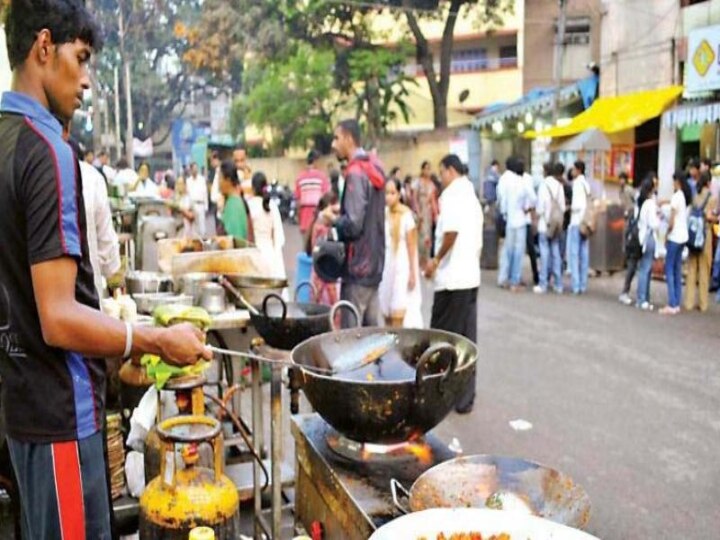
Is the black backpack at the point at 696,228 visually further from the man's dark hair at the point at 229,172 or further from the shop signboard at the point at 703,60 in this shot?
the man's dark hair at the point at 229,172

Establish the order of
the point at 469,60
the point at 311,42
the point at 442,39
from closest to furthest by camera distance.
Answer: the point at 442,39
the point at 311,42
the point at 469,60

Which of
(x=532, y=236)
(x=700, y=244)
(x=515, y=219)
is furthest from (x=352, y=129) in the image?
(x=532, y=236)

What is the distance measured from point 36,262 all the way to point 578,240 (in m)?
10.2

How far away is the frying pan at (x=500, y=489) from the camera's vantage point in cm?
243

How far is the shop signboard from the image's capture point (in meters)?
12.1

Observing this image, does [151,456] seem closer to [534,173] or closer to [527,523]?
[527,523]

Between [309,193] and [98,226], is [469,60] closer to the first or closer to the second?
[309,193]

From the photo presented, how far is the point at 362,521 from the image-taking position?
2461 mm

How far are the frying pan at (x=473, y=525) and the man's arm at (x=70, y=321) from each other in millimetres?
909

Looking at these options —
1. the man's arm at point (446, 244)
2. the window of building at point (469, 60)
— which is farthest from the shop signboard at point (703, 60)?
the window of building at point (469, 60)

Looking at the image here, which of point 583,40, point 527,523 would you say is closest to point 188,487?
point 527,523

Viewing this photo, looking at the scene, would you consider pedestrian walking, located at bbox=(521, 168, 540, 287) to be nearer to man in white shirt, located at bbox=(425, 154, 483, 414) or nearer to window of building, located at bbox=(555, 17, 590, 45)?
man in white shirt, located at bbox=(425, 154, 483, 414)

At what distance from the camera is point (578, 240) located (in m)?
11.2

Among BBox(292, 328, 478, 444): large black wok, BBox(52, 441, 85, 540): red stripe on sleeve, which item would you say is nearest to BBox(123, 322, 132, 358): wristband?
BBox(52, 441, 85, 540): red stripe on sleeve
